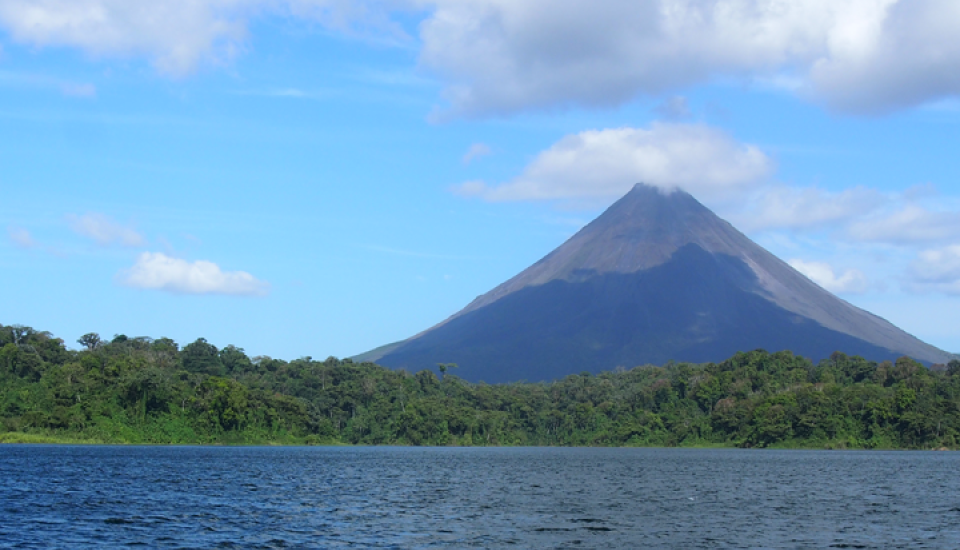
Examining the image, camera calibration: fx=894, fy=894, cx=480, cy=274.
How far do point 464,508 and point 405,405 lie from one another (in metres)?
136

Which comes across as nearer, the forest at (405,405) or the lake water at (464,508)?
the lake water at (464,508)

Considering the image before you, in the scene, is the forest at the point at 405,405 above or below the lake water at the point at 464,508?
above

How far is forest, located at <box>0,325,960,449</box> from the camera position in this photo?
5030 inches

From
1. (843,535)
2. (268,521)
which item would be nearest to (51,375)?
(268,521)

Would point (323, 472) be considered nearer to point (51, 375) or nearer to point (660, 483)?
point (660, 483)

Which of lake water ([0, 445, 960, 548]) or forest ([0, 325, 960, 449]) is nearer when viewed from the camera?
lake water ([0, 445, 960, 548])

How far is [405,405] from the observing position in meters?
180

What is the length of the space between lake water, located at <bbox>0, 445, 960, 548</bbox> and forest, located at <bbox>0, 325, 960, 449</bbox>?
2073 inches

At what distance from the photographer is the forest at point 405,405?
419 feet

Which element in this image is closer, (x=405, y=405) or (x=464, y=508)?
(x=464, y=508)

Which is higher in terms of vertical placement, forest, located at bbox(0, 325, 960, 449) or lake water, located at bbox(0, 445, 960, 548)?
forest, located at bbox(0, 325, 960, 449)

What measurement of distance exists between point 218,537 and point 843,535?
24626 mm

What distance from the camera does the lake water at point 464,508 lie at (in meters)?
34.1

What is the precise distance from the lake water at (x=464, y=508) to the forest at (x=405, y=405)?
52.6m
